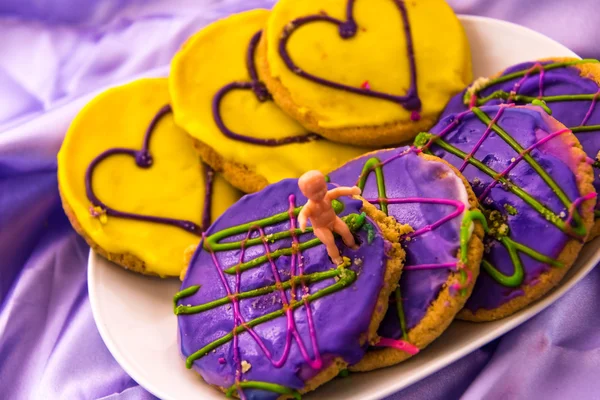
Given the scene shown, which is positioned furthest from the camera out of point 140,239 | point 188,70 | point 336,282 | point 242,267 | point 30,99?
point 30,99

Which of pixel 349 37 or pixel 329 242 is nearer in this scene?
pixel 329 242

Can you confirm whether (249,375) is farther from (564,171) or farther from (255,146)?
(564,171)

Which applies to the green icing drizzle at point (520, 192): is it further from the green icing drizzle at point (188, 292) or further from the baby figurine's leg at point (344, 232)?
the green icing drizzle at point (188, 292)

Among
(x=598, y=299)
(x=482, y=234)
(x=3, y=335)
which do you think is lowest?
(x=598, y=299)

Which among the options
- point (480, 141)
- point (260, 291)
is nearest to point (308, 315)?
point (260, 291)

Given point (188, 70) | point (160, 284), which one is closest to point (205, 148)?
point (188, 70)

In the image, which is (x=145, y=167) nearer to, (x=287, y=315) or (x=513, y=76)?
(x=287, y=315)
